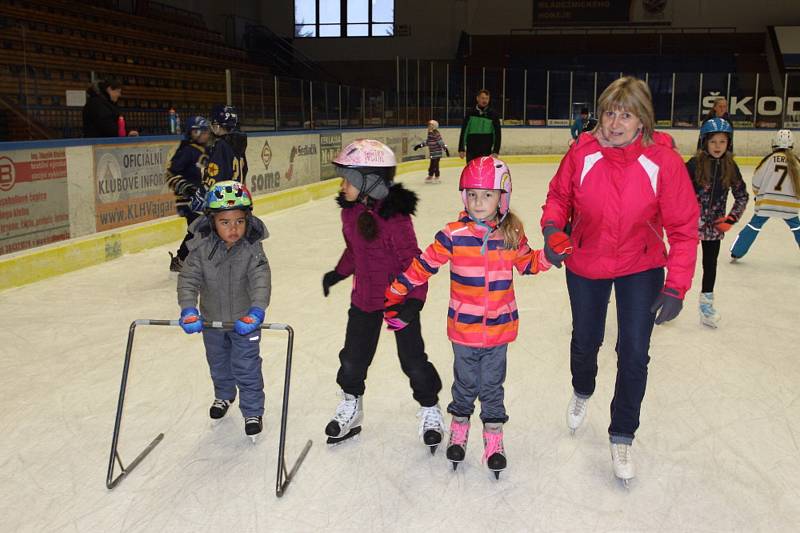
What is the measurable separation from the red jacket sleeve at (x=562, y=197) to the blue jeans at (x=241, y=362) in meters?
1.22

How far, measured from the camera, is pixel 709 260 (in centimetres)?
482

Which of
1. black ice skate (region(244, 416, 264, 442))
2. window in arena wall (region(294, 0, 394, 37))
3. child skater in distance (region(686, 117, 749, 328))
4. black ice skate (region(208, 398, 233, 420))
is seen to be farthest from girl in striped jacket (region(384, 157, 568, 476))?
window in arena wall (region(294, 0, 394, 37))

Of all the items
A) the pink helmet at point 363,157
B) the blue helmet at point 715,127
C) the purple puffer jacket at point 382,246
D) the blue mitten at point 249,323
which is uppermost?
the blue helmet at point 715,127

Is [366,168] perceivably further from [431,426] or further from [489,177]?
[431,426]

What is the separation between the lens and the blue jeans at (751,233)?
22.1ft

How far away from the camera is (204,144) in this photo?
5.88 meters

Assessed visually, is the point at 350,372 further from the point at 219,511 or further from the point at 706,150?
the point at 706,150

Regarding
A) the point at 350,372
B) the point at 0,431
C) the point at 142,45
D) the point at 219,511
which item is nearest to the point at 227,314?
the point at 350,372

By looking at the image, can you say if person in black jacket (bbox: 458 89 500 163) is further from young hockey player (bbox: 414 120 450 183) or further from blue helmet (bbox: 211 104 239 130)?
blue helmet (bbox: 211 104 239 130)

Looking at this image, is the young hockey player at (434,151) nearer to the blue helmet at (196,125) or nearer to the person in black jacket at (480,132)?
the person in black jacket at (480,132)

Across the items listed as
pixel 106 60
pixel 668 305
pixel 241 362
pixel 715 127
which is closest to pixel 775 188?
pixel 715 127

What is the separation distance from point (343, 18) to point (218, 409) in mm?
25736

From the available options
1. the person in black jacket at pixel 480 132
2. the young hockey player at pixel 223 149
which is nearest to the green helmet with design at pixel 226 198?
the young hockey player at pixel 223 149

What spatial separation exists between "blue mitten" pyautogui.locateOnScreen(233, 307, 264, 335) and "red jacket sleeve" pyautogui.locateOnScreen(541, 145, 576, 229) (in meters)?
1.09
